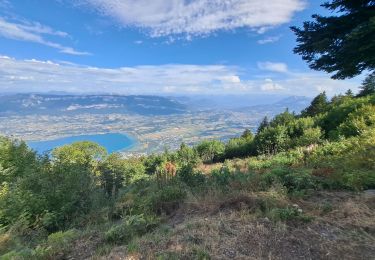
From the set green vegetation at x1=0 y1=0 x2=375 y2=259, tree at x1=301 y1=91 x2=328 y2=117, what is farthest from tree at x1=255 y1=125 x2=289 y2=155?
tree at x1=301 y1=91 x2=328 y2=117

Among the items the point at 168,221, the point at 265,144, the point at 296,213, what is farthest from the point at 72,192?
the point at 265,144

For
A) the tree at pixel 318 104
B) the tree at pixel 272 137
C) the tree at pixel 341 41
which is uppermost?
the tree at pixel 341 41

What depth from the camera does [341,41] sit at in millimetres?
7137

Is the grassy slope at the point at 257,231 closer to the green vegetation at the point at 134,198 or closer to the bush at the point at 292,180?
the green vegetation at the point at 134,198

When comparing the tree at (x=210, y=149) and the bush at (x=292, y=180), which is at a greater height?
the bush at (x=292, y=180)

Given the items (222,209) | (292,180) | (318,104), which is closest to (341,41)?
(292,180)

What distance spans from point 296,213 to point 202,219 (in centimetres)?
167

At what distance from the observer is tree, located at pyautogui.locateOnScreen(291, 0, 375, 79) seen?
6.71m

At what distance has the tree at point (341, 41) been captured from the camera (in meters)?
6.71

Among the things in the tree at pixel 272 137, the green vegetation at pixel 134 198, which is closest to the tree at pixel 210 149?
the tree at pixel 272 137

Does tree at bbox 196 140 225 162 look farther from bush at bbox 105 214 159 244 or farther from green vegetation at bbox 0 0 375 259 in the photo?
bush at bbox 105 214 159 244

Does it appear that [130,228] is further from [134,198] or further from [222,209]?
[134,198]

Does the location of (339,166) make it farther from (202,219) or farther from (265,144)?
(265,144)

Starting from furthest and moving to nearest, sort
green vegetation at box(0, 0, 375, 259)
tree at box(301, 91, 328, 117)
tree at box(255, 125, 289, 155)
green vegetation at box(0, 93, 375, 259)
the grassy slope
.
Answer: tree at box(301, 91, 328, 117) < tree at box(255, 125, 289, 155) < green vegetation at box(0, 93, 375, 259) < green vegetation at box(0, 0, 375, 259) < the grassy slope
